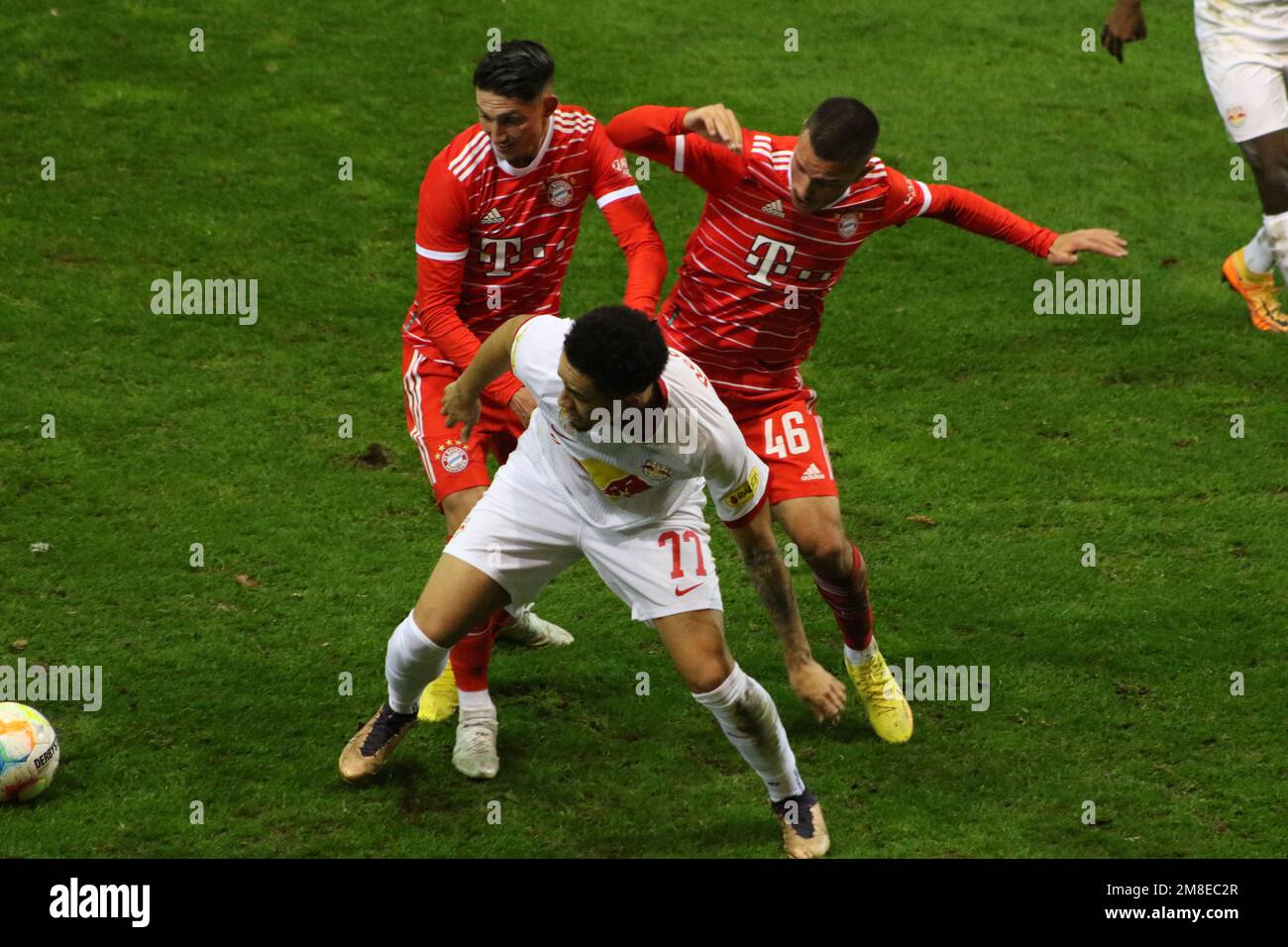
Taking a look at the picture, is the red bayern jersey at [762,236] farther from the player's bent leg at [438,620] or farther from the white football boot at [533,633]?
the player's bent leg at [438,620]

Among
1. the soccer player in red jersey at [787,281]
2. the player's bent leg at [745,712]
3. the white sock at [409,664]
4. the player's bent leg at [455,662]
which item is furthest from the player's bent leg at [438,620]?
the soccer player in red jersey at [787,281]

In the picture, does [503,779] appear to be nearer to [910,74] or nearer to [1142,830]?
[1142,830]

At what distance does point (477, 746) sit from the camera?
6.18 meters

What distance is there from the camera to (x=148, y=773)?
6.00m

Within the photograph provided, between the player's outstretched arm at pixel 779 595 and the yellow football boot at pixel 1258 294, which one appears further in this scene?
the yellow football boot at pixel 1258 294

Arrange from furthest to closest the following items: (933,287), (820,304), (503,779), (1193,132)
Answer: (1193,132) → (933,287) → (820,304) → (503,779)

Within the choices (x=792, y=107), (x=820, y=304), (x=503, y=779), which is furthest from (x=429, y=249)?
(x=792, y=107)

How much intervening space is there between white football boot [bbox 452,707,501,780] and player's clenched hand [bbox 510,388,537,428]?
1.28 m

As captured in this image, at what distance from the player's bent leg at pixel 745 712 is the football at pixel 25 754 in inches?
88.7

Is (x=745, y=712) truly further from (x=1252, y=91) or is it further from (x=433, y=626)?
(x=1252, y=91)

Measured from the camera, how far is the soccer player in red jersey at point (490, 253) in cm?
618

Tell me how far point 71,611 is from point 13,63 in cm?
728

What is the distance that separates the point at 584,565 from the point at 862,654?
5.93 feet

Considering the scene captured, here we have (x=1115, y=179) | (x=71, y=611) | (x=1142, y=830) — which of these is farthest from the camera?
(x=1115, y=179)
